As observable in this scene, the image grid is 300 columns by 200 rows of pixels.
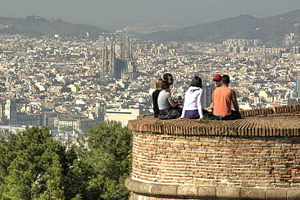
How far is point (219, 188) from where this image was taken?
215 inches

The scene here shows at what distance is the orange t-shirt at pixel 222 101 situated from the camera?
6242mm

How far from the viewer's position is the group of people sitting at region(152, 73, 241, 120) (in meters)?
6.25

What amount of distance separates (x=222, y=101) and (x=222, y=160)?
837 millimetres

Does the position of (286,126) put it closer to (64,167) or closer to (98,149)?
(64,167)

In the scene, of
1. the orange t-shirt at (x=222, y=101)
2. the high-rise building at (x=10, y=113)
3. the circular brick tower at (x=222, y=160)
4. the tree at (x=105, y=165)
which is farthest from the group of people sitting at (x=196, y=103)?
the high-rise building at (x=10, y=113)

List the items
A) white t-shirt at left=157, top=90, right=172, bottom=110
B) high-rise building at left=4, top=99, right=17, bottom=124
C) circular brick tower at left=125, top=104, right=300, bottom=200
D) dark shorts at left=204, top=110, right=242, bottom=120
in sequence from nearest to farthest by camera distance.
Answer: circular brick tower at left=125, top=104, right=300, bottom=200, dark shorts at left=204, top=110, right=242, bottom=120, white t-shirt at left=157, top=90, right=172, bottom=110, high-rise building at left=4, top=99, right=17, bottom=124

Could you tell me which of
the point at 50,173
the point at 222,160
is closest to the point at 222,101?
the point at 222,160

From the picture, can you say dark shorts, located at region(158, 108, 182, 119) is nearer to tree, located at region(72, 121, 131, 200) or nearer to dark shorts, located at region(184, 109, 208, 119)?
dark shorts, located at region(184, 109, 208, 119)

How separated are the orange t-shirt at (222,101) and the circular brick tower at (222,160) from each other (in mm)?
436

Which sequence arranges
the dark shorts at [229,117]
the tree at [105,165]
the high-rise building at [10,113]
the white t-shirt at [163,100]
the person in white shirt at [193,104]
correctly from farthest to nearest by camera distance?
the high-rise building at [10,113] → the tree at [105,165] → the white t-shirt at [163,100] → the person in white shirt at [193,104] → the dark shorts at [229,117]

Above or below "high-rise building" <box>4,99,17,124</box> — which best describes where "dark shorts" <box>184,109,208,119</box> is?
above

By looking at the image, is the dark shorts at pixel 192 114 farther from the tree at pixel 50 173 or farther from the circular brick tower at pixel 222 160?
the tree at pixel 50 173

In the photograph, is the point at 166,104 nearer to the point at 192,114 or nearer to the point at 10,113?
the point at 192,114

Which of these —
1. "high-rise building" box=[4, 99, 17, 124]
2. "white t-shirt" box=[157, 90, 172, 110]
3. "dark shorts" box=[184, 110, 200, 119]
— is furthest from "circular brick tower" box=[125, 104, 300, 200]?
"high-rise building" box=[4, 99, 17, 124]
